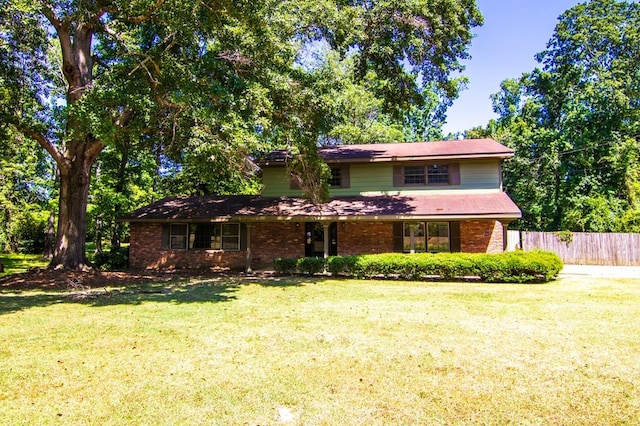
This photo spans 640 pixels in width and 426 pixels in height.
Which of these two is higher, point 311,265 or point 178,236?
point 178,236

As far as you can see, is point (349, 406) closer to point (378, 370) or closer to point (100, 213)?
point (378, 370)

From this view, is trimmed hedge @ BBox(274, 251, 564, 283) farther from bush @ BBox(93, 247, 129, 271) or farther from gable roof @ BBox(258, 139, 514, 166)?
bush @ BBox(93, 247, 129, 271)

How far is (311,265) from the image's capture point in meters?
15.4

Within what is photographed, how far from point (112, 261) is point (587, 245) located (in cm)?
Result: 2251

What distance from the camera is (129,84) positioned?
37.8ft

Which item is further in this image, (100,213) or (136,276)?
(100,213)

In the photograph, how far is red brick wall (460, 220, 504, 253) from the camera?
16.6 metres

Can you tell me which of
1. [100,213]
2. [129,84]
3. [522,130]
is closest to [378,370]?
[129,84]

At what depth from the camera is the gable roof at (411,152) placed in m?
17.3

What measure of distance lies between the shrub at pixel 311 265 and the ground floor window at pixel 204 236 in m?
4.58

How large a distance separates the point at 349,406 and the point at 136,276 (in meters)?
13.6

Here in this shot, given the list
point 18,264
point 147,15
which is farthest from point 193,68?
point 18,264

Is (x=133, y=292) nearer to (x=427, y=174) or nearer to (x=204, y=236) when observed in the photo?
(x=204, y=236)

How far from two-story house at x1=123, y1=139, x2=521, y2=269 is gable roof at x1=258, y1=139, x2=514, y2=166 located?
0.04m
